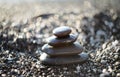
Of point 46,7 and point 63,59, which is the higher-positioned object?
point 46,7

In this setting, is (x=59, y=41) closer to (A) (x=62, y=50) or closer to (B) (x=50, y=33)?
(A) (x=62, y=50)

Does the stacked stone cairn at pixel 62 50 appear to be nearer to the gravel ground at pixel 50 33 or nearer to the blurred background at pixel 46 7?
the gravel ground at pixel 50 33

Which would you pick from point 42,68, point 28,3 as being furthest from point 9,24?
point 42,68

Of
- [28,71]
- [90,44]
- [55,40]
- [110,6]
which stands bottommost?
[28,71]

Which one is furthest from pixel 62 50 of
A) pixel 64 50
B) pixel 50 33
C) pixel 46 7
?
pixel 46 7

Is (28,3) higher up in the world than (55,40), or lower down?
higher up

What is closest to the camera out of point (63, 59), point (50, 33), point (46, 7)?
point (63, 59)

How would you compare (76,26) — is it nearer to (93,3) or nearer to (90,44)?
(90,44)
